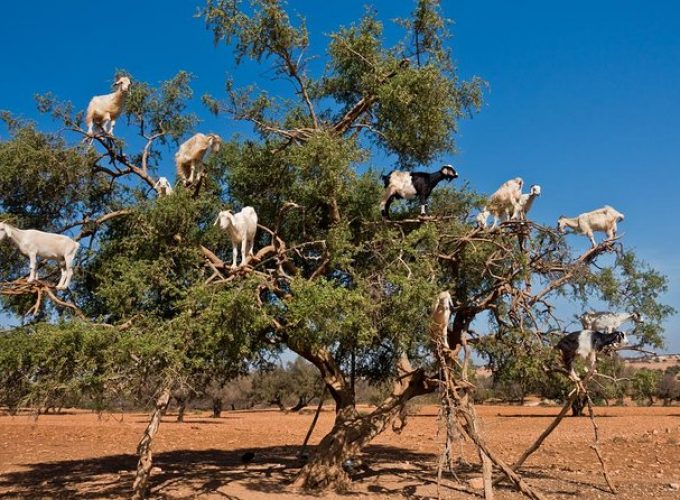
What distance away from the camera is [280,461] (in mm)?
16219

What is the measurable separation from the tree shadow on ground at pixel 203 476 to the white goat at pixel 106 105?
6.57 meters

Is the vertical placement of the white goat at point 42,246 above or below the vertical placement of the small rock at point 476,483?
above

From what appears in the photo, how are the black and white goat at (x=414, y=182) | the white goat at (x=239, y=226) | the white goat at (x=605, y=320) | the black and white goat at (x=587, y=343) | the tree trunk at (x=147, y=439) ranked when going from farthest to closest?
the black and white goat at (x=414, y=182)
the white goat at (x=605, y=320)
the black and white goat at (x=587, y=343)
the white goat at (x=239, y=226)
the tree trunk at (x=147, y=439)

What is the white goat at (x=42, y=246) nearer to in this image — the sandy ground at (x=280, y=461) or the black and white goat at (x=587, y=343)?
the sandy ground at (x=280, y=461)

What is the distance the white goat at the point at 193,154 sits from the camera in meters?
10.6

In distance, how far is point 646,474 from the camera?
43.1 feet

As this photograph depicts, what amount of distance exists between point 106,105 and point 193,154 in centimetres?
161

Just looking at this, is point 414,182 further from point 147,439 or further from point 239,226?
point 147,439

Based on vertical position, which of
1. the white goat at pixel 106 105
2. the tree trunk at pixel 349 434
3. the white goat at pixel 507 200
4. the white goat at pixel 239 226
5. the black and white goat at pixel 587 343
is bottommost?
the tree trunk at pixel 349 434

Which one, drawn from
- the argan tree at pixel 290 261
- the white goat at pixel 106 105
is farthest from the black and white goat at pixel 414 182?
the white goat at pixel 106 105

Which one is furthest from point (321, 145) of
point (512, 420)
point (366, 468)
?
point (512, 420)

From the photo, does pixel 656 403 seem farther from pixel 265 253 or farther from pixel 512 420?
pixel 265 253

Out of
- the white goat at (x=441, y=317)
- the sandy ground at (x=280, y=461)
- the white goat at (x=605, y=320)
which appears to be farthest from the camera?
the sandy ground at (x=280, y=461)

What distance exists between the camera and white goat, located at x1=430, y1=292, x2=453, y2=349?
8.27m
